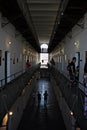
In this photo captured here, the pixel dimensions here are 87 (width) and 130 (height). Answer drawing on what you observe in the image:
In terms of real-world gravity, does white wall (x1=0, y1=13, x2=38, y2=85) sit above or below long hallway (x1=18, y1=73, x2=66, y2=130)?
above

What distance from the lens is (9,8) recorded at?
8625 millimetres

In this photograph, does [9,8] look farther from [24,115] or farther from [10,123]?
[10,123]

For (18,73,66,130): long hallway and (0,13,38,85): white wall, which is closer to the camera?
(18,73,66,130): long hallway

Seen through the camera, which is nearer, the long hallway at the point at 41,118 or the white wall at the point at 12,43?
the long hallway at the point at 41,118

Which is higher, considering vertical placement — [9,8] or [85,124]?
[9,8]

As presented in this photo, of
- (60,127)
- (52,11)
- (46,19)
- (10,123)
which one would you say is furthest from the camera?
(46,19)

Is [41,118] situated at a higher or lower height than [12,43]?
lower

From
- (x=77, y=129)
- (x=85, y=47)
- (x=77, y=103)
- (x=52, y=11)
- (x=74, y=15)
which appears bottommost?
(x=77, y=129)

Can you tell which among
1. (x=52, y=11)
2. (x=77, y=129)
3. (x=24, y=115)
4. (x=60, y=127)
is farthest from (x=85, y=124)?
(x=52, y=11)

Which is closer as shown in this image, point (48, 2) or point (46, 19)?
point (48, 2)

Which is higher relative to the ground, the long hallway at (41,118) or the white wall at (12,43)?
the white wall at (12,43)

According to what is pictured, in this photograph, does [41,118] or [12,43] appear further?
[12,43]

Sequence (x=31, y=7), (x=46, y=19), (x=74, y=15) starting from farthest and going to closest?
1. (x=46, y=19)
2. (x=31, y=7)
3. (x=74, y=15)

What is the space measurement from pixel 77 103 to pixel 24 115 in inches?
126
